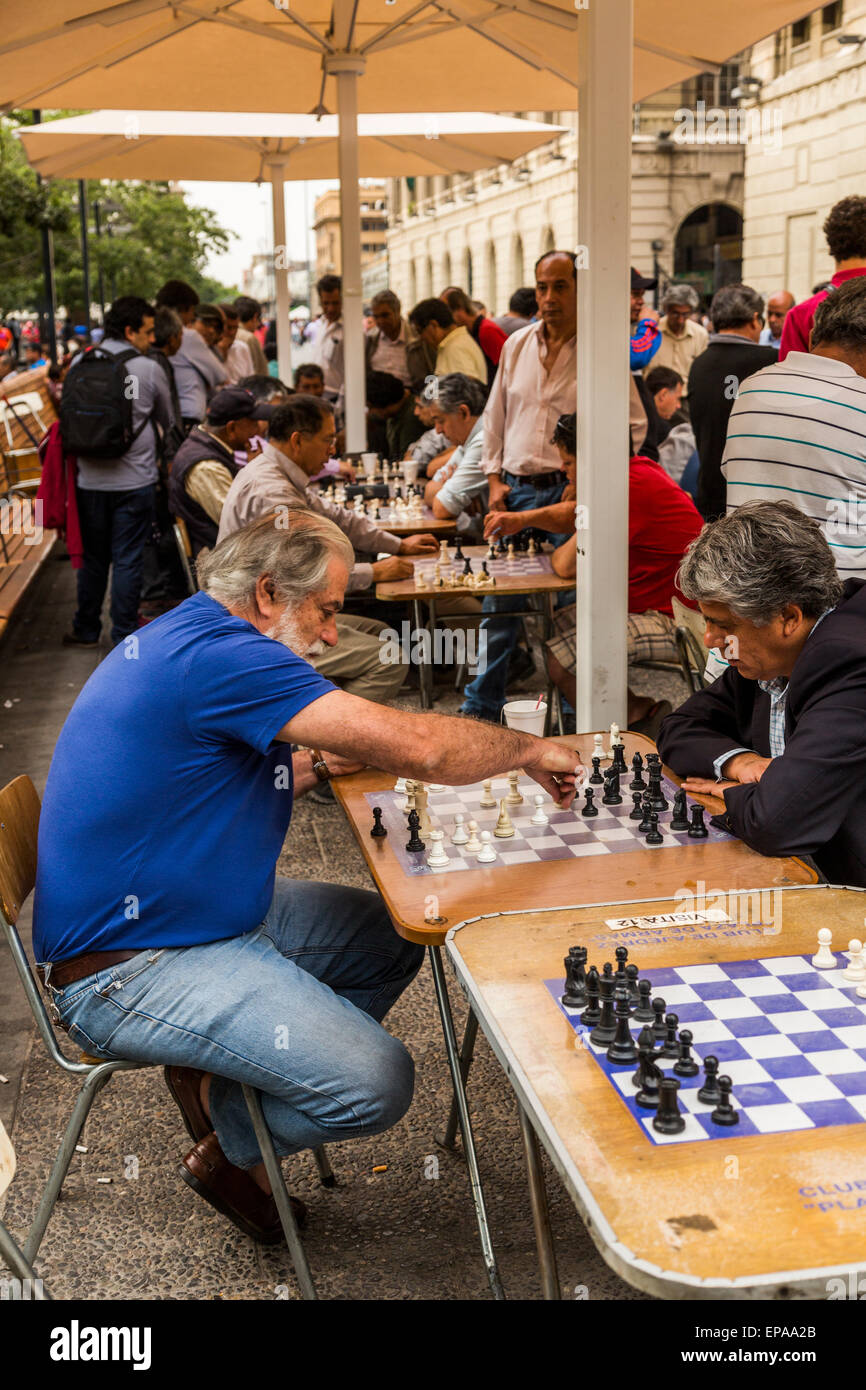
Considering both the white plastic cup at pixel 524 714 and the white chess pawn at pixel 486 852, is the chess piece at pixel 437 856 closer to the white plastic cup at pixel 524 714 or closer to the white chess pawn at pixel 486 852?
the white chess pawn at pixel 486 852

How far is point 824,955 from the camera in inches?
78.3

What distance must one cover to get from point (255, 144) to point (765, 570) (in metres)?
11.4

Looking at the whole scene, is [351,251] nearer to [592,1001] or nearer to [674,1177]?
[592,1001]

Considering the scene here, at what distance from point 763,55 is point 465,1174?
2824 centimetres

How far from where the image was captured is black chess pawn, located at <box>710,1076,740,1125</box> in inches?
62.6

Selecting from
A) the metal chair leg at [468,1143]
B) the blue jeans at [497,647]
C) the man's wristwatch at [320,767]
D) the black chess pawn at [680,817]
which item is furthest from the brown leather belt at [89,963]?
the blue jeans at [497,647]

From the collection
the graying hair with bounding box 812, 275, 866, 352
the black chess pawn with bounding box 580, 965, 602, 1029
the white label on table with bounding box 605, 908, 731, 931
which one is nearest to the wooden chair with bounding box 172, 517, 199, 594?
the graying hair with bounding box 812, 275, 866, 352

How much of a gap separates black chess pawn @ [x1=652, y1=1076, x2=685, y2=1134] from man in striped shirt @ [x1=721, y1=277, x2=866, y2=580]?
222cm

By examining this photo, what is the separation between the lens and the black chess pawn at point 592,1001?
1826mm

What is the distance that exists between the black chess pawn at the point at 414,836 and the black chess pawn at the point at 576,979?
0.63 m

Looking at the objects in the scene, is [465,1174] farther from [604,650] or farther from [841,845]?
[604,650]

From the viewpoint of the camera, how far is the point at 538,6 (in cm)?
672

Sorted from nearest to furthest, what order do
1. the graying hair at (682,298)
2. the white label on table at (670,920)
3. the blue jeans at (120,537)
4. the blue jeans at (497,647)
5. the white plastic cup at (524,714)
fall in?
the white label on table at (670,920)
the white plastic cup at (524,714)
the blue jeans at (497,647)
the blue jeans at (120,537)
the graying hair at (682,298)
